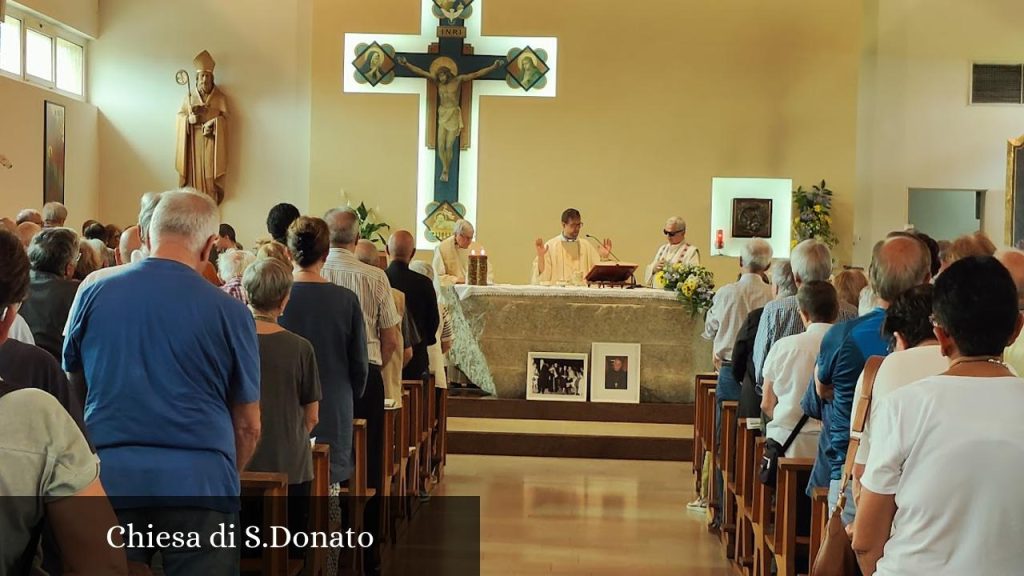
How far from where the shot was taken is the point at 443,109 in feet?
41.4

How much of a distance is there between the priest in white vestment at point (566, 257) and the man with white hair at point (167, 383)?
7216 mm

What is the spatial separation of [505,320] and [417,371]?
2.23 meters

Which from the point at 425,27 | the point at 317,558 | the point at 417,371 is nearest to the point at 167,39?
the point at 425,27

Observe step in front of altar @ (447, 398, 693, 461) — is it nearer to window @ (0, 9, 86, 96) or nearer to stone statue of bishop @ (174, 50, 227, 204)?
stone statue of bishop @ (174, 50, 227, 204)

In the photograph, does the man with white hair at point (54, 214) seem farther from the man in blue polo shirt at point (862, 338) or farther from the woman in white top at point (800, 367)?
the man in blue polo shirt at point (862, 338)

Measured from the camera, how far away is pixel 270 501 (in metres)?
3.54

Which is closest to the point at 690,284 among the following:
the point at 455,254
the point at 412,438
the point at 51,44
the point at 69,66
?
the point at 455,254

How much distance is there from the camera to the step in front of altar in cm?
854

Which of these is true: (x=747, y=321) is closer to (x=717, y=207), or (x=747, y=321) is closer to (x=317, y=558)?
(x=317, y=558)

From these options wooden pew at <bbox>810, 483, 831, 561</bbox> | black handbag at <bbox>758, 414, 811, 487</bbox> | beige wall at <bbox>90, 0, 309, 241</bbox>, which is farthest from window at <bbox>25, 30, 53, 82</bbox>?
wooden pew at <bbox>810, 483, 831, 561</bbox>

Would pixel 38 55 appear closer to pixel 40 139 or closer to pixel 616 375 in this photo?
pixel 40 139

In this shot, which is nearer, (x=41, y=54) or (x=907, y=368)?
(x=907, y=368)

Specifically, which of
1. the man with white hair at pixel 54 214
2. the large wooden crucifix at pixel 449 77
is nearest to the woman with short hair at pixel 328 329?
the man with white hair at pixel 54 214

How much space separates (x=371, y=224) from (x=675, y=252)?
12.3 ft
